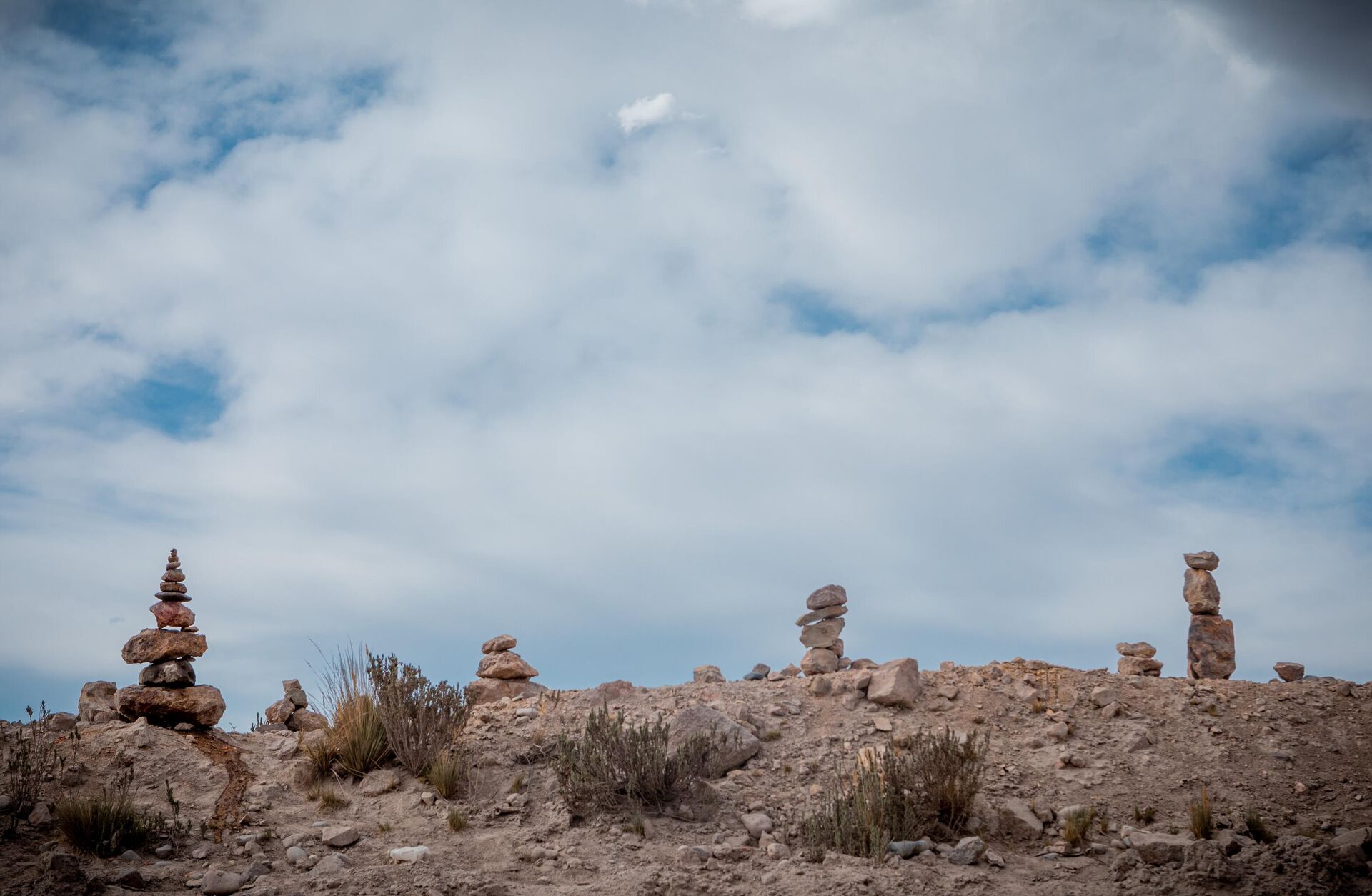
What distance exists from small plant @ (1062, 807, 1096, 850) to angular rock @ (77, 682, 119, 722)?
10.3 m

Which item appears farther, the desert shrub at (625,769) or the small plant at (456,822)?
the desert shrub at (625,769)

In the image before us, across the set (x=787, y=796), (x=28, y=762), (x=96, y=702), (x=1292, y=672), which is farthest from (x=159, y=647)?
(x=1292, y=672)

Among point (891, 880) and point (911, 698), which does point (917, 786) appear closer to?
point (891, 880)

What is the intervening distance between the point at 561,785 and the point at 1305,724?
337 inches

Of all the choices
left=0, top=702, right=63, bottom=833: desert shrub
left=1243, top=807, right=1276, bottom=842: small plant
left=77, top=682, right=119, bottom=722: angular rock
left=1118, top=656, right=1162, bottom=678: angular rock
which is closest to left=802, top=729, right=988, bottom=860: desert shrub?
left=1243, top=807, right=1276, bottom=842: small plant

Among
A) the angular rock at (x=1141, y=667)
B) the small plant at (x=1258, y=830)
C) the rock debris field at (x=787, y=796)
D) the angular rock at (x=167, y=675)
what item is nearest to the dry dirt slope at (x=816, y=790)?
the rock debris field at (x=787, y=796)

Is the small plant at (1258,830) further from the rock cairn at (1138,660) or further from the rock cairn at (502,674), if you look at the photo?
the rock cairn at (502,674)

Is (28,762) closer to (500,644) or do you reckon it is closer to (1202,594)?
(500,644)

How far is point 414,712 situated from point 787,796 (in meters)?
4.08

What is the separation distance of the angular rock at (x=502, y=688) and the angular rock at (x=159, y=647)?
3782mm

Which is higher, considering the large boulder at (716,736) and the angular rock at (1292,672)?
the angular rock at (1292,672)

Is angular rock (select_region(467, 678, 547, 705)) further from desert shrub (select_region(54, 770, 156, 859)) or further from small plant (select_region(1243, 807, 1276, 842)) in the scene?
small plant (select_region(1243, 807, 1276, 842))

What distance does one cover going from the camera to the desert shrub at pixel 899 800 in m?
8.59

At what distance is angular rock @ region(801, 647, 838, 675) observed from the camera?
1407 centimetres
